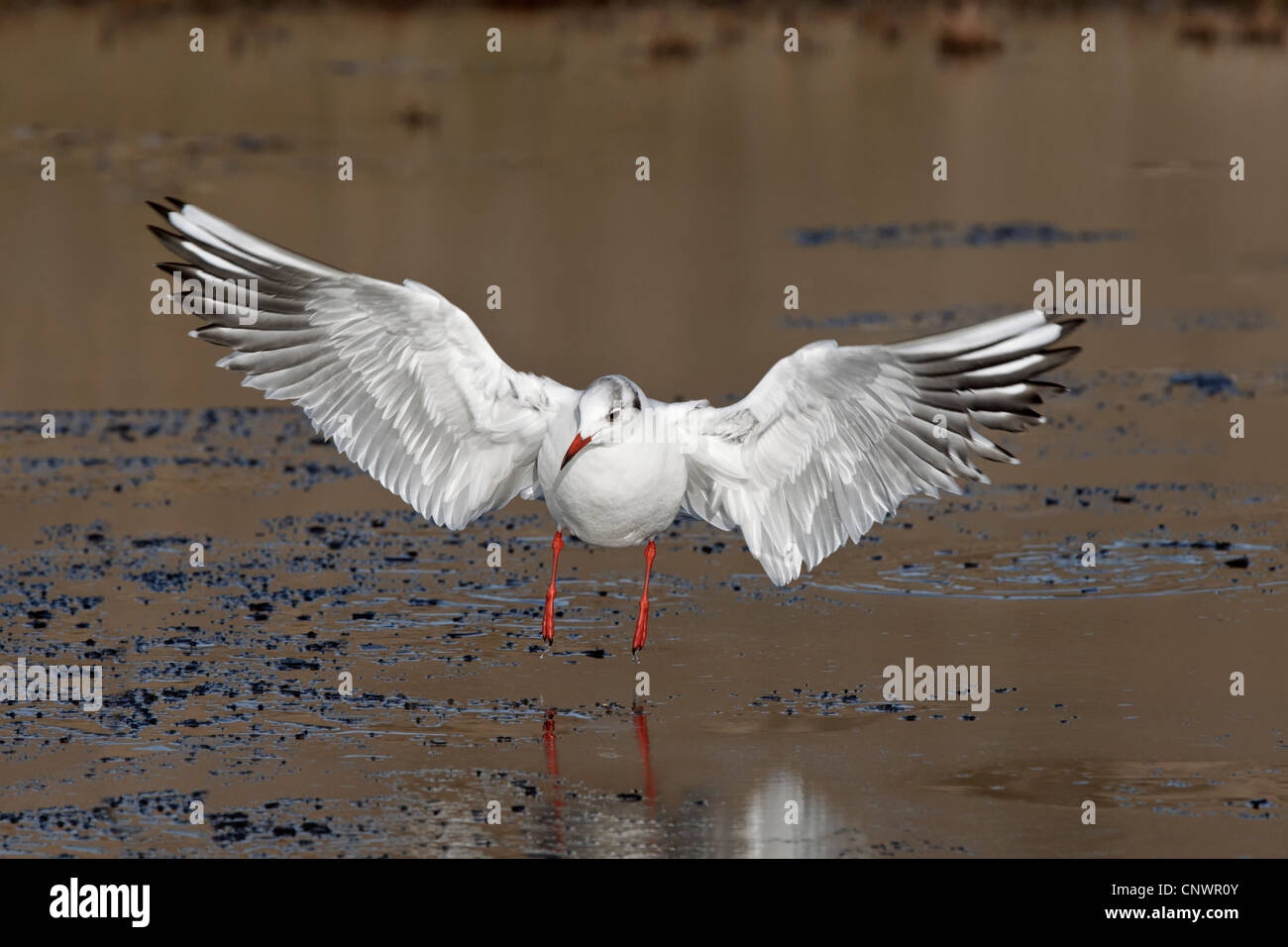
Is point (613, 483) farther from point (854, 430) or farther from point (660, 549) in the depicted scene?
point (660, 549)

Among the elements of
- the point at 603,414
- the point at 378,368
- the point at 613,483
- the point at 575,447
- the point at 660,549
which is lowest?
the point at 660,549

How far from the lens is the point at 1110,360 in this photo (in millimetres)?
14031

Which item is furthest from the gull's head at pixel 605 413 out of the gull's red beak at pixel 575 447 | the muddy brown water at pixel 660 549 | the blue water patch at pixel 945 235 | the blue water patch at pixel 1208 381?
the blue water patch at pixel 945 235

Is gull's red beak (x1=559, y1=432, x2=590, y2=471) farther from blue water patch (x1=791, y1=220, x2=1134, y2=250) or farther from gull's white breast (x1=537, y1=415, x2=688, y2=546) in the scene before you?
blue water patch (x1=791, y1=220, x2=1134, y2=250)

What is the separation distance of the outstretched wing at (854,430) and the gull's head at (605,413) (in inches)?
13.6

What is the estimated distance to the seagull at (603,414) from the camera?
7.98m

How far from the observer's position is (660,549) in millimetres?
10227

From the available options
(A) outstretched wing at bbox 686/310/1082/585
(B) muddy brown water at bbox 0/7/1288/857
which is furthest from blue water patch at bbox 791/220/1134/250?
(A) outstretched wing at bbox 686/310/1082/585

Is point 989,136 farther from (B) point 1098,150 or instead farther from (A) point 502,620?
(A) point 502,620

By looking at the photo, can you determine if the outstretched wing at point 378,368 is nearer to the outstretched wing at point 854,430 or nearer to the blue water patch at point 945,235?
the outstretched wing at point 854,430

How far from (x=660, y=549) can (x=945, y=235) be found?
368 inches

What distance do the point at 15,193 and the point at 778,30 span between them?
51.0ft

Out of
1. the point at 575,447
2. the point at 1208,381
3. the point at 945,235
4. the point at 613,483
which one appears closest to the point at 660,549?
the point at 613,483

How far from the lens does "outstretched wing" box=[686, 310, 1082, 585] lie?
25.6ft
